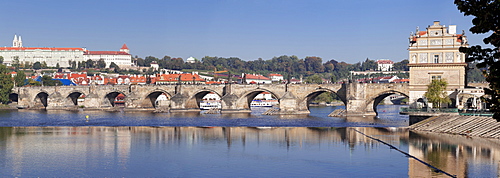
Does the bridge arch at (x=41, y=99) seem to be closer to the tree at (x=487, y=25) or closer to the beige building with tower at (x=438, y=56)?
the beige building with tower at (x=438, y=56)

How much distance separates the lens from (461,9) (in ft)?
63.4

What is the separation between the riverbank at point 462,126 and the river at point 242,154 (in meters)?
1.46

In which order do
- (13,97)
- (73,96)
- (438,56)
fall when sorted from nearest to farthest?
(438,56) → (73,96) → (13,97)

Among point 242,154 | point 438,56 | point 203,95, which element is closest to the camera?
point 242,154

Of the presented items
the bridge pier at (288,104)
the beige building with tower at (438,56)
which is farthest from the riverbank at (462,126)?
the bridge pier at (288,104)

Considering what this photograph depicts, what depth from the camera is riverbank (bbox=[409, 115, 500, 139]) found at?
4231 centimetres

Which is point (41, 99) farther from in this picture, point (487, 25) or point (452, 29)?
point (487, 25)

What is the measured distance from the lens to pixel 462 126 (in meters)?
45.5

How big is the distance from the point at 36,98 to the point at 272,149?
269 ft

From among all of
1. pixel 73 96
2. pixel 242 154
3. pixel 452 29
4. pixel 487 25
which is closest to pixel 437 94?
pixel 452 29

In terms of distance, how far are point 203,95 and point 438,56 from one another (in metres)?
44.9

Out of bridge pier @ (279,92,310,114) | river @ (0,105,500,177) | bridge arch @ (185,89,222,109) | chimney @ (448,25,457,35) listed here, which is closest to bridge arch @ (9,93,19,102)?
bridge arch @ (185,89,222,109)

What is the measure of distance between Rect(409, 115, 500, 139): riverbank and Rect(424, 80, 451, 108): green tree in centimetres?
704

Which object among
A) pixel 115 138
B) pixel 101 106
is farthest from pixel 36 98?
pixel 115 138
